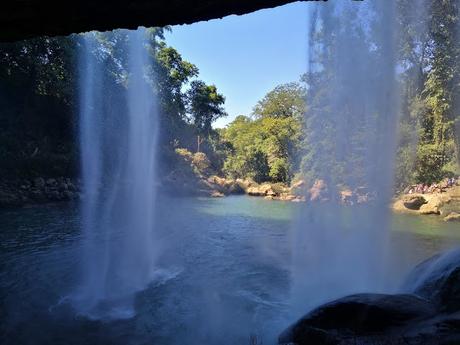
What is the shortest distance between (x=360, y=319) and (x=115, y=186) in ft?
89.9

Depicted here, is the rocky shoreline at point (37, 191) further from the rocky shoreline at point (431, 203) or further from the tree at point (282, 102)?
the tree at point (282, 102)

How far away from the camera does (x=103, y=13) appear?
9.90 feet

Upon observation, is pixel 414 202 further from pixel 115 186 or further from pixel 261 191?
pixel 115 186

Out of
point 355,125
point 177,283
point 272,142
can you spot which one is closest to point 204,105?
point 272,142

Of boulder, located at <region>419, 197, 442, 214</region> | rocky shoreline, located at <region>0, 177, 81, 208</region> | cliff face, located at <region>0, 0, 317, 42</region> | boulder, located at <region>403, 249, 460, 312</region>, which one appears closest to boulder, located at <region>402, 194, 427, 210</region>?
boulder, located at <region>419, 197, 442, 214</region>

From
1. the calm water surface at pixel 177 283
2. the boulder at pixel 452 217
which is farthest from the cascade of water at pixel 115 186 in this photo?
the boulder at pixel 452 217

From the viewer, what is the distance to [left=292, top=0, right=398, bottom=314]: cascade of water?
1027 centimetres

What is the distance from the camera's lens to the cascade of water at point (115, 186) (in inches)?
350

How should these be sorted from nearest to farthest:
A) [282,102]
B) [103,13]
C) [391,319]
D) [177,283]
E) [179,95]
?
[103,13] < [391,319] < [177,283] < [179,95] < [282,102]

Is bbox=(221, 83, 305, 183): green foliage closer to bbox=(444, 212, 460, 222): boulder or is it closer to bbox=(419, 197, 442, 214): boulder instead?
bbox=(419, 197, 442, 214): boulder

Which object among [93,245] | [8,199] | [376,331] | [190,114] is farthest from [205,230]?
[190,114]

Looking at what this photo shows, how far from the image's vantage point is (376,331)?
465cm

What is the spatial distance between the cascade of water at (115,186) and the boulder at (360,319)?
370 cm

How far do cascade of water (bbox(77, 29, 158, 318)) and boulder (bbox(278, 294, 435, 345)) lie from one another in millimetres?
3701
